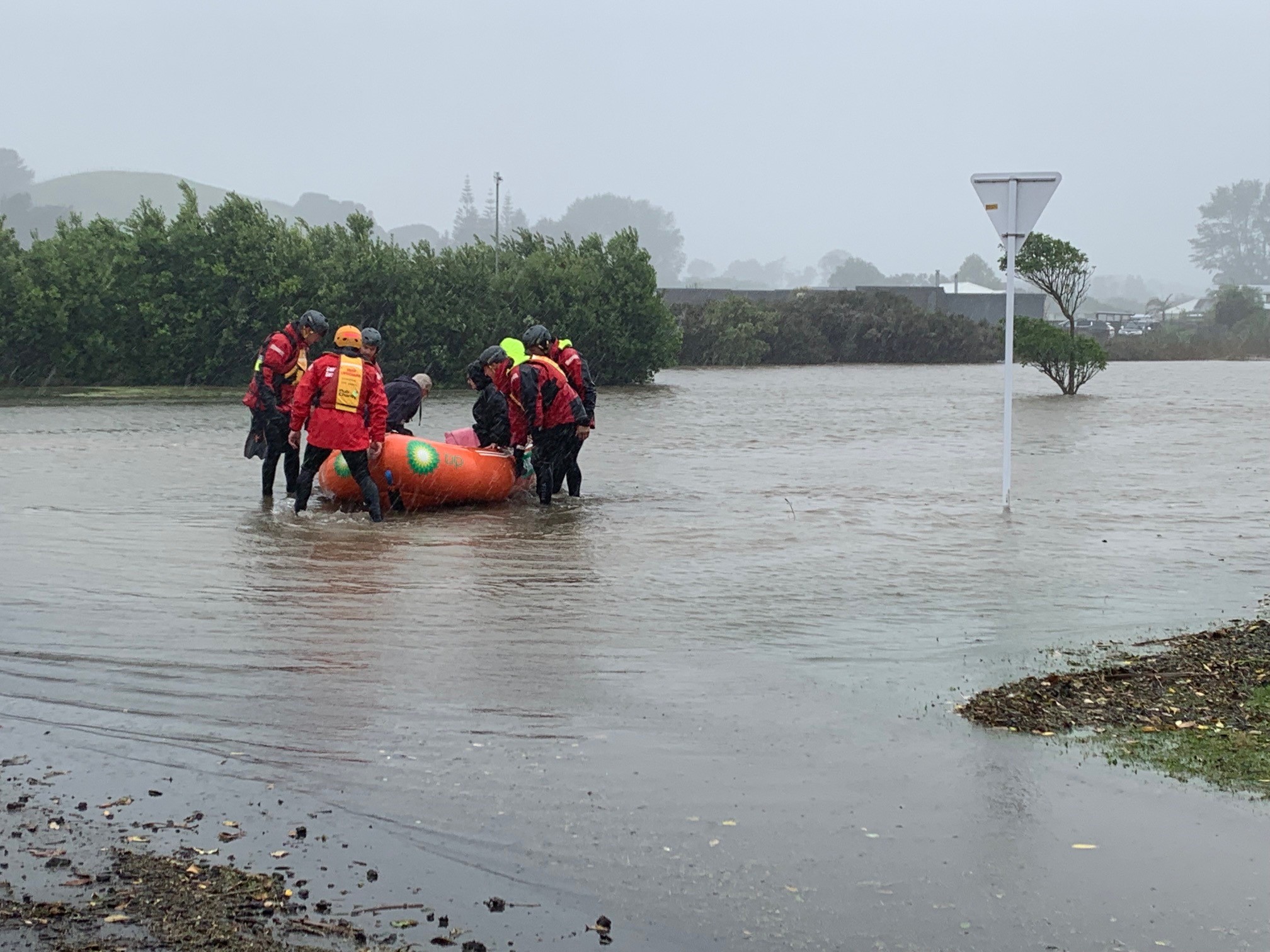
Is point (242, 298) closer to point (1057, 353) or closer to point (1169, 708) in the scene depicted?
point (1057, 353)

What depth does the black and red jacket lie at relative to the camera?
14.6 meters

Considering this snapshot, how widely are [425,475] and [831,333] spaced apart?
53612 mm

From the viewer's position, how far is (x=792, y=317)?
64.7m

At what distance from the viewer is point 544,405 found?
14.4 m

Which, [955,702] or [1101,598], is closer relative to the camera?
[955,702]

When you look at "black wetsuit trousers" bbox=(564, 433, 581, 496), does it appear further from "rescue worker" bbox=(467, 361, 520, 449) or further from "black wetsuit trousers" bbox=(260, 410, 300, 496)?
"black wetsuit trousers" bbox=(260, 410, 300, 496)

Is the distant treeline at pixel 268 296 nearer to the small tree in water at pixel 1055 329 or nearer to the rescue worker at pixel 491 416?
the small tree in water at pixel 1055 329

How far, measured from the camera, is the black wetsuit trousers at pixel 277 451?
1412 cm

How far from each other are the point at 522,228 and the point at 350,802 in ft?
139

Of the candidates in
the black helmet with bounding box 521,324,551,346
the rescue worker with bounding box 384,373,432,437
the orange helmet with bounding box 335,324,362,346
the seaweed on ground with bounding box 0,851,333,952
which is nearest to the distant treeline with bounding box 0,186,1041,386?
the rescue worker with bounding box 384,373,432,437

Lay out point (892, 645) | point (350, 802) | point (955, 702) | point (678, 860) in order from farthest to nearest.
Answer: point (892, 645) → point (955, 702) → point (350, 802) → point (678, 860)

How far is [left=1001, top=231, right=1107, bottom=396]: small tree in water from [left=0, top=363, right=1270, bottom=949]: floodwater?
20494 mm

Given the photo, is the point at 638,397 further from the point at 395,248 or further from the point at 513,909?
the point at 513,909

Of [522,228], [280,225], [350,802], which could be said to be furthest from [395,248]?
[350,802]
